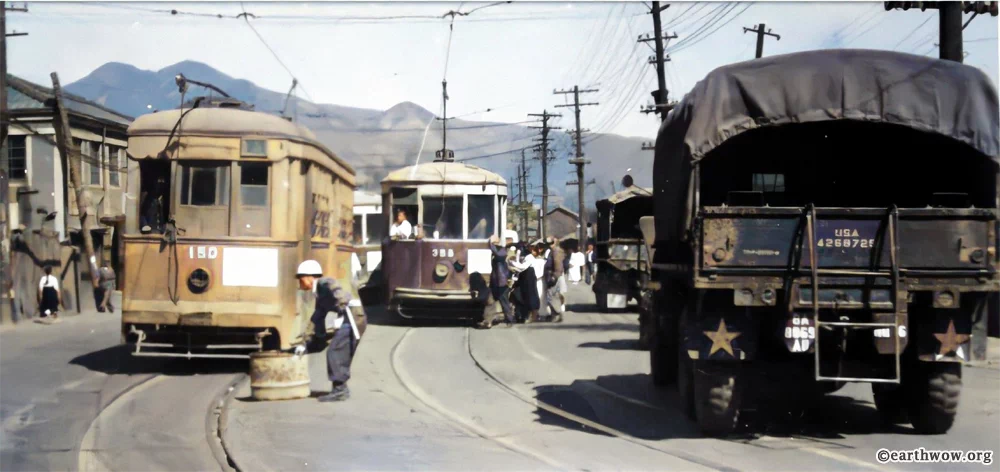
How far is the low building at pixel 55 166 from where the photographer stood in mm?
9109

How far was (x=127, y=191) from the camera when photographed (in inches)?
459

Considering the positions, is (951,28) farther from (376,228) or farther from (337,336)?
(376,228)

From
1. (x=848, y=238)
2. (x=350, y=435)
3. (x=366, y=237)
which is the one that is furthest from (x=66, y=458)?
(x=366, y=237)

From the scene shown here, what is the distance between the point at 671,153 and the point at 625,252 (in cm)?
1380

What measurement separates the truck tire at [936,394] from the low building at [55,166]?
7.95 meters

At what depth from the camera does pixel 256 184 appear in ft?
38.7

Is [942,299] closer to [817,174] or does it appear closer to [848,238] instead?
[848,238]

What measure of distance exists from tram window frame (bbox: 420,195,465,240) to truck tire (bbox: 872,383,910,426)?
935 cm

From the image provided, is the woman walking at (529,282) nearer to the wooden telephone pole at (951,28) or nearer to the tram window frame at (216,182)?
the wooden telephone pole at (951,28)

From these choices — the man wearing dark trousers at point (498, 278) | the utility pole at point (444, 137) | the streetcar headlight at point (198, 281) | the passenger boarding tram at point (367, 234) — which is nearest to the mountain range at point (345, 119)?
the utility pole at point (444, 137)

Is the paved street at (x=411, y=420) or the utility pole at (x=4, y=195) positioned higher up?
the utility pole at (x=4, y=195)

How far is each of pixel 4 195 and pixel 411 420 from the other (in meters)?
4.26

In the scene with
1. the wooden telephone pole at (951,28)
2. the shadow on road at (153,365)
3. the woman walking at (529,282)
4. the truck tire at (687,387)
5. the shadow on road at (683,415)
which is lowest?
the shadow on road at (683,415)

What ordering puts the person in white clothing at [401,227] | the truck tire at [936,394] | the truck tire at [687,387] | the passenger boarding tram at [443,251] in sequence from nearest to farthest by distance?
the truck tire at [936,394], the truck tire at [687,387], the person in white clothing at [401,227], the passenger boarding tram at [443,251]
